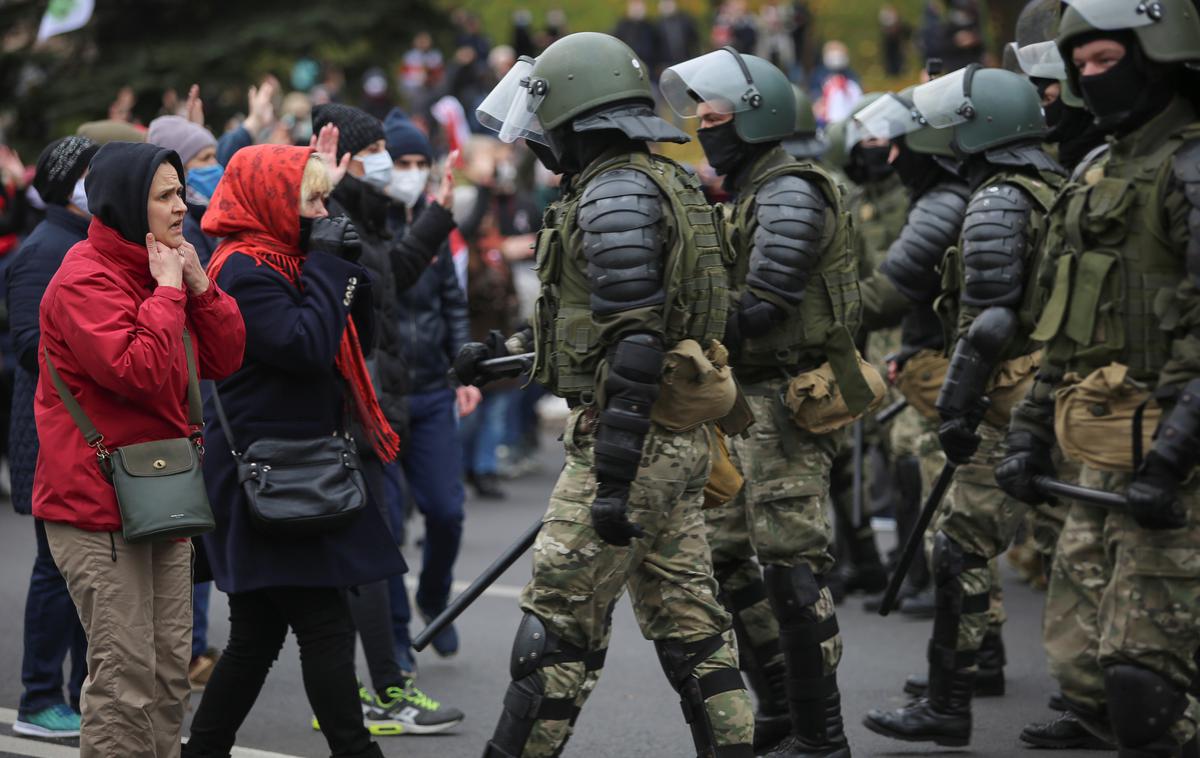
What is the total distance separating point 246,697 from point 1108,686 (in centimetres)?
248

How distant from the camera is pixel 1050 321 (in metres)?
4.56

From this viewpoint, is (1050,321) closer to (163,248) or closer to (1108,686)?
(1108,686)

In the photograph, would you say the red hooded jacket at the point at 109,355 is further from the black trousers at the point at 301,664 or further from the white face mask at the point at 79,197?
the white face mask at the point at 79,197

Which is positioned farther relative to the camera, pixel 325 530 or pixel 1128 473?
pixel 325 530

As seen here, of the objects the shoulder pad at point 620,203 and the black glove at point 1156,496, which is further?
the shoulder pad at point 620,203

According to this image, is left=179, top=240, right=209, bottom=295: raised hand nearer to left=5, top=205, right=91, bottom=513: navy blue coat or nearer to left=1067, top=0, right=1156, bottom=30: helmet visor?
left=5, top=205, right=91, bottom=513: navy blue coat

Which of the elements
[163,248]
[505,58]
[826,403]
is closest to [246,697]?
[163,248]

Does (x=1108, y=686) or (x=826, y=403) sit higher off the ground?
(x=826, y=403)

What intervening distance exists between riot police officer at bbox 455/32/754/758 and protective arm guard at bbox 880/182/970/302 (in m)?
1.81

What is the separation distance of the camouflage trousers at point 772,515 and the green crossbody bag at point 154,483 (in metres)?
1.89

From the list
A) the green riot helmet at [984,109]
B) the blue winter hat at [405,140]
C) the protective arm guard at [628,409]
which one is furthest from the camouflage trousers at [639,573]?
the blue winter hat at [405,140]

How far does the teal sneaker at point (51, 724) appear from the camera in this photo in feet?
19.2

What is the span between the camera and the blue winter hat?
22.7ft

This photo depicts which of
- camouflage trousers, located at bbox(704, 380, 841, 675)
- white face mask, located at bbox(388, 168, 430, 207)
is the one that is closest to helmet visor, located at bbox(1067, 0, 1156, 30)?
camouflage trousers, located at bbox(704, 380, 841, 675)
